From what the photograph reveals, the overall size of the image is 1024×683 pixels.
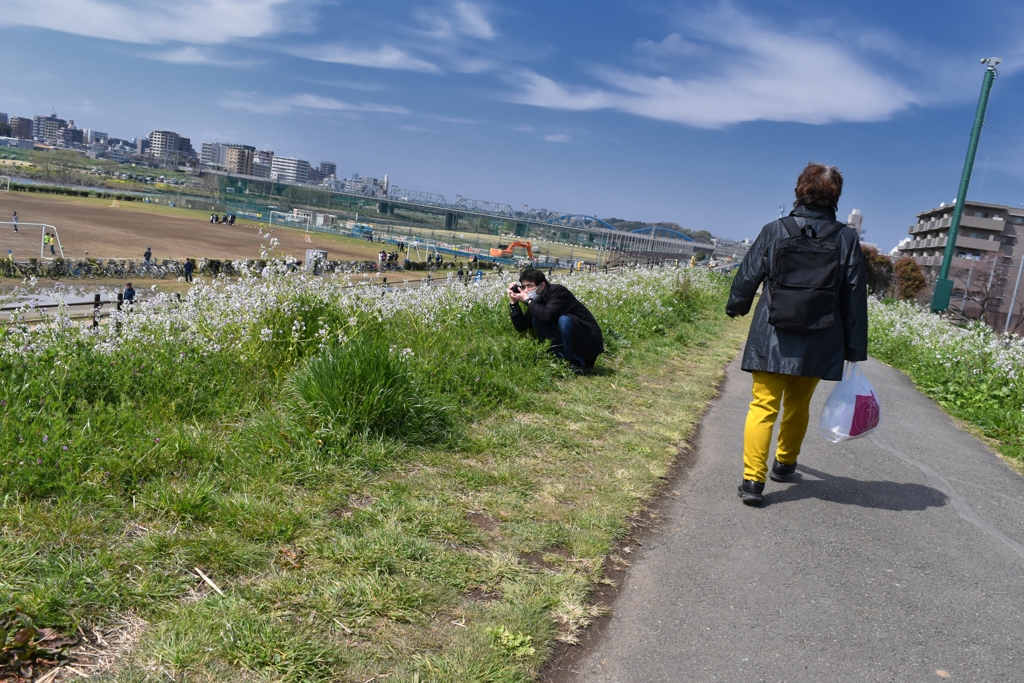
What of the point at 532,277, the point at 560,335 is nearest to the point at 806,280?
the point at 560,335

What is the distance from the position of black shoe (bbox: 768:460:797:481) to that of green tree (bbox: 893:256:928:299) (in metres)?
71.9

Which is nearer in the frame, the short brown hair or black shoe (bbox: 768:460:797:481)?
the short brown hair

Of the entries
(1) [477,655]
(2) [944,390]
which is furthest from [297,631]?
(2) [944,390]

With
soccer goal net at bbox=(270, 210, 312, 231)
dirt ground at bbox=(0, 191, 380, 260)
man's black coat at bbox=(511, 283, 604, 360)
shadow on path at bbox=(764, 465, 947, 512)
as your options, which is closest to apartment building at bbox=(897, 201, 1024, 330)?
dirt ground at bbox=(0, 191, 380, 260)

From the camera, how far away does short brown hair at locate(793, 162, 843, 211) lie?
159 inches

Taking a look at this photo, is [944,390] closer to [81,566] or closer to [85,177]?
[81,566]

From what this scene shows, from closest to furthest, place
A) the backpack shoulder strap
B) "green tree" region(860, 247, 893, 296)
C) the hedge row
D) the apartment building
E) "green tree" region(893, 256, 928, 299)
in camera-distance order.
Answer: the backpack shoulder strap
the apartment building
"green tree" region(893, 256, 928, 299)
"green tree" region(860, 247, 893, 296)
the hedge row

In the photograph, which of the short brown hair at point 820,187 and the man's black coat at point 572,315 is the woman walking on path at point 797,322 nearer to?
the short brown hair at point 820,187

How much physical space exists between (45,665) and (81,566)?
18.4 inches

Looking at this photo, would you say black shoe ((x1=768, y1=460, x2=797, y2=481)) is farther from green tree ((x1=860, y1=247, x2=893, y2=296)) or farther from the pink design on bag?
green tree ((x1=860, y1=247, x2=893, y2=296))

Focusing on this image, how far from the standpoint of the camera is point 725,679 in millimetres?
2434

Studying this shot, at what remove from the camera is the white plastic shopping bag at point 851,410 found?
14.1 ft

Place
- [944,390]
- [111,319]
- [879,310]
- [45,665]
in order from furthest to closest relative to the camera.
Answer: [879,310]
[944,390]
[111,319]
[45,665]

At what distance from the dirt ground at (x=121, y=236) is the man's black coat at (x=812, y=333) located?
41.7 m
